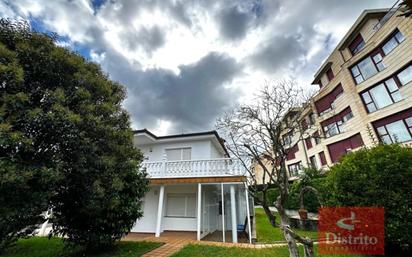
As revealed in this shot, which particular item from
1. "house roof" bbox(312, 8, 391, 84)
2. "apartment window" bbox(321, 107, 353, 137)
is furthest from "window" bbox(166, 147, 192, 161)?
"house roof" bbox(312, 8, 391, 84)

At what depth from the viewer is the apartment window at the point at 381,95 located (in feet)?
47.5

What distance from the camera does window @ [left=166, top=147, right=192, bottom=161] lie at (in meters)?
13.2

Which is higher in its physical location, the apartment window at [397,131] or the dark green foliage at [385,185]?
the apartment window at [397,131]

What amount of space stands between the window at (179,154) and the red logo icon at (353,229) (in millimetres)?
8872

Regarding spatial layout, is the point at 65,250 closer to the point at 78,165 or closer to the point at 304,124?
the point at 78,165

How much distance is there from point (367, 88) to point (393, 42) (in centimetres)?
392

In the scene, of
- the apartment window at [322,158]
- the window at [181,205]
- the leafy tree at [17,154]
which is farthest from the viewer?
the apartment window at [322,158]

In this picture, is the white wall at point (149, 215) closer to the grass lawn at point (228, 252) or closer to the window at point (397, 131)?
the grass lawn at point (228, 252)

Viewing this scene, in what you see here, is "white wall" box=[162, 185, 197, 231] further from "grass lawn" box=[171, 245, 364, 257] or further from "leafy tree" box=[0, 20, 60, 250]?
"leafy tree" box=[0, 20, 60, 250]

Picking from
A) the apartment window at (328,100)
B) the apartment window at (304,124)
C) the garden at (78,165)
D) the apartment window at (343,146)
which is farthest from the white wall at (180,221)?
the apartment window at (328,100)

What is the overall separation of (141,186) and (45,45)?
5.95m

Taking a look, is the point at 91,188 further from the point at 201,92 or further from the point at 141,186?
the point at 201,92

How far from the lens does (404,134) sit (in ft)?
44.9

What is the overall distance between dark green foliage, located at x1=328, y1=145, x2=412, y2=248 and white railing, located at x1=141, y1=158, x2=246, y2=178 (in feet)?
15.0
